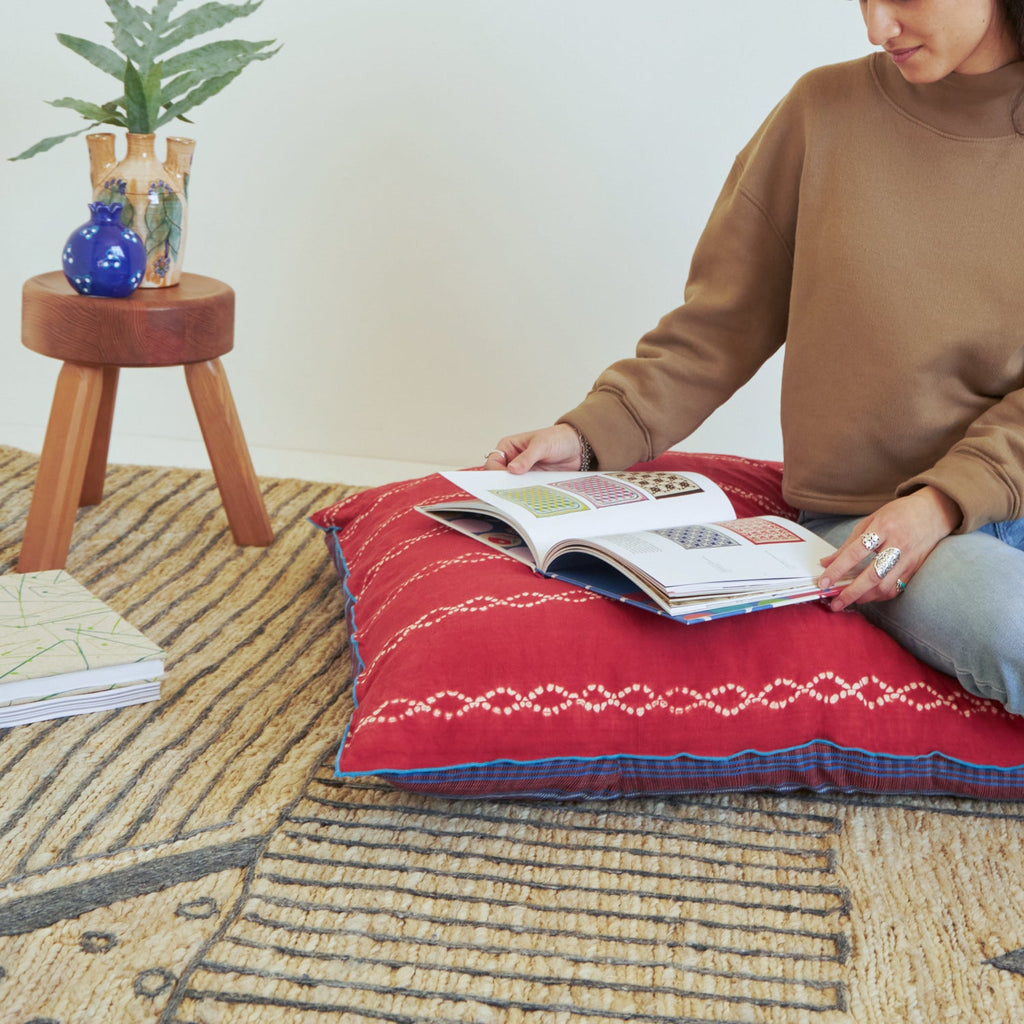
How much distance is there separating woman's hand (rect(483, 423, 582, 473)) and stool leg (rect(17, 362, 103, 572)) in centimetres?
56

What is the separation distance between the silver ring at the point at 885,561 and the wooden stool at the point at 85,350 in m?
0.92

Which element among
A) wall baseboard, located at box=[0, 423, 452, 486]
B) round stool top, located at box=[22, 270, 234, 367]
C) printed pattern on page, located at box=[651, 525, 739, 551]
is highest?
round stool top, located at box=[22, 270, 234, 367]

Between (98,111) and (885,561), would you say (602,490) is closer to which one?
(885,561)

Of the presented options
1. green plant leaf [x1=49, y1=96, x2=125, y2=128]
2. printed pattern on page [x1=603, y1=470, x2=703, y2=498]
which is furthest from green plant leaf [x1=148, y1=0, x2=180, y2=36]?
printed pattern on page [x1=603, y1=470, x2=703, y2=498]

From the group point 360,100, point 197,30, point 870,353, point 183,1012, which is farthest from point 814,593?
point 360,100

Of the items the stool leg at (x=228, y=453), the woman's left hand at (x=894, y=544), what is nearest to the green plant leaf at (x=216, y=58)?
the stool leg at (x=228, y=453)

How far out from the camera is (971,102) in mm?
1241

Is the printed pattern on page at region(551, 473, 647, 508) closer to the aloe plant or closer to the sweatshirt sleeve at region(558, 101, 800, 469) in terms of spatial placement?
the sweatshirt sleeve at region(558, 101, 800, 469)

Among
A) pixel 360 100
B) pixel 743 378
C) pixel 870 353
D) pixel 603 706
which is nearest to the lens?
pixel 603 706

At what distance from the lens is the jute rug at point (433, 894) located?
853mm

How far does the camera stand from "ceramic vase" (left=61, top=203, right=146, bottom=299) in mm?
1523

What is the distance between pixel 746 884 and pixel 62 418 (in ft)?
3.42

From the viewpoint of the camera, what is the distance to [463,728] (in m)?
1.03

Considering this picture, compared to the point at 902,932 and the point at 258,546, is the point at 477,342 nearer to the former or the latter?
the point at 258,546
